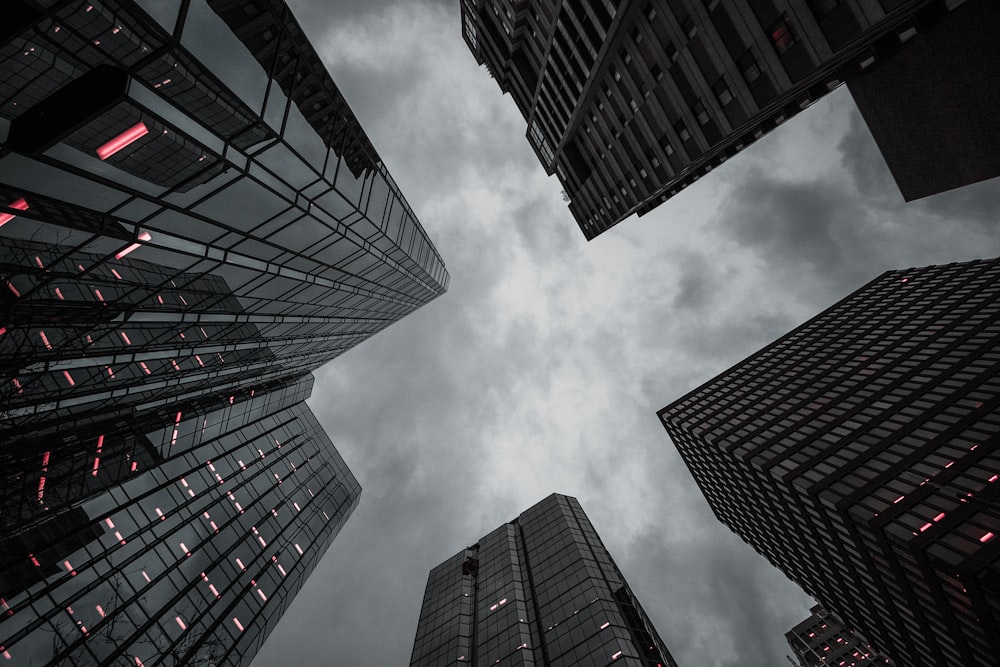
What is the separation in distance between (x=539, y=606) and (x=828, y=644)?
115060mm

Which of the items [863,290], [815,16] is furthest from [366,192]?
[863,290]

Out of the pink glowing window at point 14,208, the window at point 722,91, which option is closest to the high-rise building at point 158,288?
the pink glowing window at point 14,208

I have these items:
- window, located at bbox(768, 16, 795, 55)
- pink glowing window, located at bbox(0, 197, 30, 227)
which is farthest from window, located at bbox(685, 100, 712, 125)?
pink glowing window, located at bbox(0, 197, 30, 227)

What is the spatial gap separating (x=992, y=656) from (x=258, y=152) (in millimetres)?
63454

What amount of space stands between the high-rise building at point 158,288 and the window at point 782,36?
2044 centimetres

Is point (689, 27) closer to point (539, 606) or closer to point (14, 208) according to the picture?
point (14, 208)

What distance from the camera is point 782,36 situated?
2206 centimetres

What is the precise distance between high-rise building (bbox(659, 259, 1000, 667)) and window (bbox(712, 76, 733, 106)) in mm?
39978

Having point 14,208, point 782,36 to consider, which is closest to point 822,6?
point 782,36

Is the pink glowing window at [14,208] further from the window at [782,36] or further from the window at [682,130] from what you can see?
the window at [682,130]

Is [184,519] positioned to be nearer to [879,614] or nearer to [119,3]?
[119,3]

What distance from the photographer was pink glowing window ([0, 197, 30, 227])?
12324 millimetres

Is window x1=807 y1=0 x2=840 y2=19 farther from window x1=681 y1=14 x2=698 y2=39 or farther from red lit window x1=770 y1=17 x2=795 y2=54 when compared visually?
window x1=681 y1=14 x2=698 y2=39

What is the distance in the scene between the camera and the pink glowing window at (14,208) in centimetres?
1232
